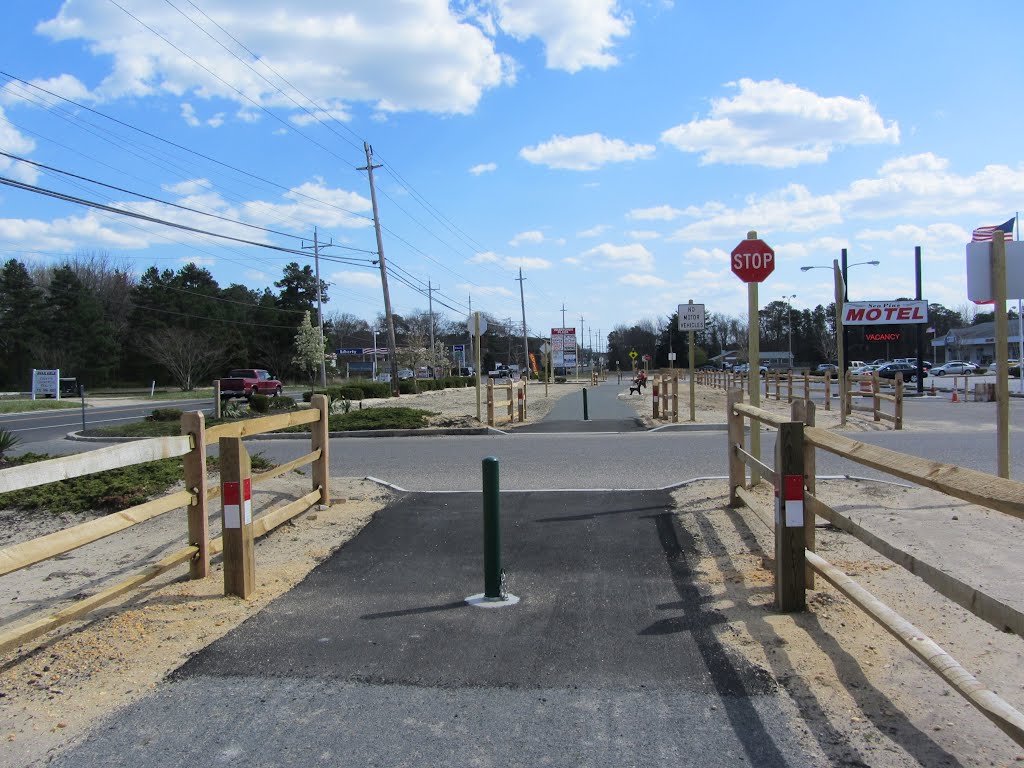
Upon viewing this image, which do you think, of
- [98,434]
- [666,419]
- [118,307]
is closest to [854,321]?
[666,419]

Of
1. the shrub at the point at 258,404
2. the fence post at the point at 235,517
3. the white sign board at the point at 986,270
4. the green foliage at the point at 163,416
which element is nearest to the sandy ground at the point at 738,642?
the fence post at the point at 235,517

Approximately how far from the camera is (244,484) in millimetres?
5203

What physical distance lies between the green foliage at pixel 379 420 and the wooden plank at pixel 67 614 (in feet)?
42.6

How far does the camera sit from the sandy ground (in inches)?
Result: 129

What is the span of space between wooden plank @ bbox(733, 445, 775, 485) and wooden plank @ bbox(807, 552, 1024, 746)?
973 mm

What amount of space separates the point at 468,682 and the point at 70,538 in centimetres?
229

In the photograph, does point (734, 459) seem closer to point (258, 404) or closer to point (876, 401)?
point (876, 401)

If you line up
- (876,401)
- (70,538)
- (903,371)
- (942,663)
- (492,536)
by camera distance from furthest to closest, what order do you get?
(903,371) → (876,401) → (492,536) → (70,538) → (942,663)

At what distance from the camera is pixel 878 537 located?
4.02 metres

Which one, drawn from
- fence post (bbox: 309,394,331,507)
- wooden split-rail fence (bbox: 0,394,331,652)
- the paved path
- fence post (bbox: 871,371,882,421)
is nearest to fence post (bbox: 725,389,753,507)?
the paved path

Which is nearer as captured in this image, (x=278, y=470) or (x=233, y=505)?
(x=233, y=505)

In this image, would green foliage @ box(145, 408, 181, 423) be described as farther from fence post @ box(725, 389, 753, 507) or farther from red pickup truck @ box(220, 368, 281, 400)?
fence post @ box(725, 389, 753, 507)

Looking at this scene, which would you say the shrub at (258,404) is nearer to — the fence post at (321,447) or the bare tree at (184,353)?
the fence post at (321,447)

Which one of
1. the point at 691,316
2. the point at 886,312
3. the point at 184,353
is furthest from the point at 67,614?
the point at 184,353
